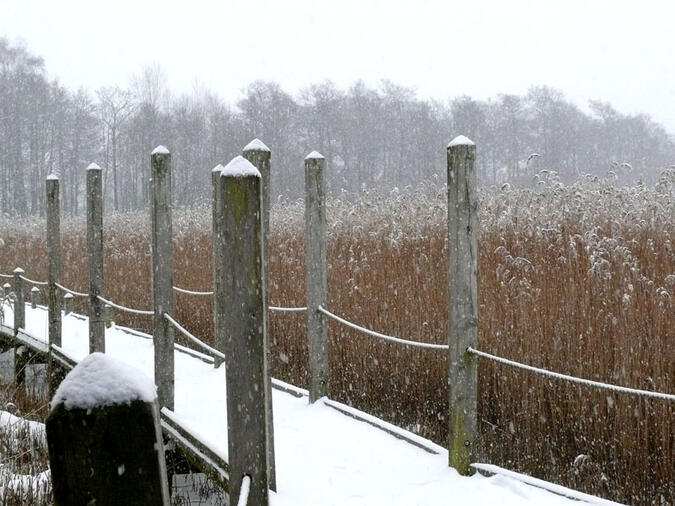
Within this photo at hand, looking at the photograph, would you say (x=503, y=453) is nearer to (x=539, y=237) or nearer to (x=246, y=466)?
(x=539, y=237)

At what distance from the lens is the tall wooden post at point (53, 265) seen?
7.03 metres

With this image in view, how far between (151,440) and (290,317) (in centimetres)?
586

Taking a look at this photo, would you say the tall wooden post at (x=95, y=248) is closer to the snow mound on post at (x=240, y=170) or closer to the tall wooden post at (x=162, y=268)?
the tall wooden post at (x=162, y=268)

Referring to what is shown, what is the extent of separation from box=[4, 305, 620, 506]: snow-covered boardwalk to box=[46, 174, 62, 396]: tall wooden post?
251 cm

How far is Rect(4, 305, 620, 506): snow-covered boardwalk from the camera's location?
311cm

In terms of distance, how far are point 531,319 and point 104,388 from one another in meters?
3.92

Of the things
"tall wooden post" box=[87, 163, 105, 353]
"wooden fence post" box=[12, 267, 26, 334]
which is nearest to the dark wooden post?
"tall wooden post" box=[87, 163, 105, 353]

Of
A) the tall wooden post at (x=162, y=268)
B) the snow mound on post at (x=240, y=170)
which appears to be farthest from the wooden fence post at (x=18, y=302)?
the snow mound on post at (x=240, y=170)

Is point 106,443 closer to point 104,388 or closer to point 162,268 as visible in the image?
point 104,388

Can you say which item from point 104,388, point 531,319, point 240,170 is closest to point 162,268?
point 531,319

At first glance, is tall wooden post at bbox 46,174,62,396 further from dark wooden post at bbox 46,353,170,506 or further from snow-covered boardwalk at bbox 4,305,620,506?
dark wooden post at bbox 46,353,170,506

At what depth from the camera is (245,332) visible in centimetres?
214

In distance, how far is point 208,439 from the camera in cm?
388

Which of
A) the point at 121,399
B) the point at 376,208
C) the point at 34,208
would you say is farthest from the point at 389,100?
the point at 121,399
